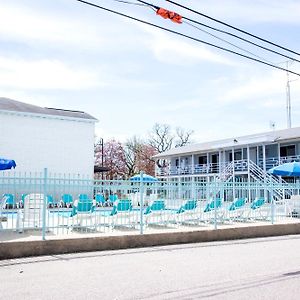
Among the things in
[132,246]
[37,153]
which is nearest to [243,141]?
[37,153]

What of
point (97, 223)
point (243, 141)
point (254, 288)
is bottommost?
point (254, 288)

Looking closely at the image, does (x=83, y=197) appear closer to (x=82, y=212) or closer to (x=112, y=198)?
(x=112, y=198)

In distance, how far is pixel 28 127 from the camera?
97.3 ft

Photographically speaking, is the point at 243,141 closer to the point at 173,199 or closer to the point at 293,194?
the point at 293,194

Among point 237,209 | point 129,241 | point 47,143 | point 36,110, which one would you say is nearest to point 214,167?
point 47,143

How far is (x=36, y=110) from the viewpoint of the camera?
30688 millimetres

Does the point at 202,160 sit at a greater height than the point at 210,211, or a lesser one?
greater

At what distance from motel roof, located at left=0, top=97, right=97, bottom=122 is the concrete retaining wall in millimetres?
20861

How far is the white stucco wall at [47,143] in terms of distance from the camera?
95.1 ft

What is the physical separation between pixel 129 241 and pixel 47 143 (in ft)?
69.6

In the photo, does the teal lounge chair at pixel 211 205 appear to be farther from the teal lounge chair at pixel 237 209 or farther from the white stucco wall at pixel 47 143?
the white stucco wall at pixel 47 143

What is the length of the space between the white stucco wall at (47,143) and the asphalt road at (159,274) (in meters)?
21.1

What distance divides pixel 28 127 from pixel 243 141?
16988 millimetres

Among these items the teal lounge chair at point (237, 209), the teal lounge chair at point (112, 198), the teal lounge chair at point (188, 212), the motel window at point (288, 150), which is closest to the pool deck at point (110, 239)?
the teal lounge chair at point (188, 212)
